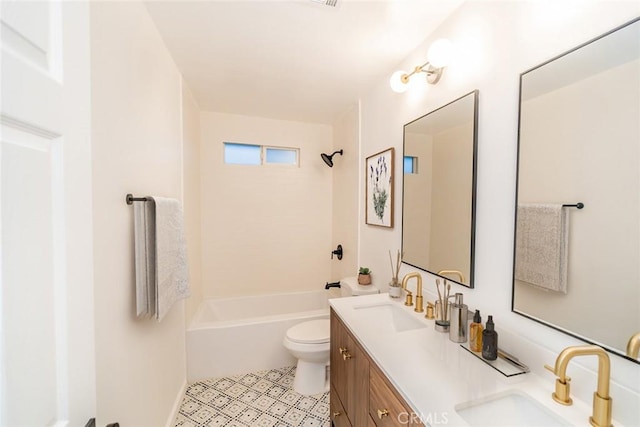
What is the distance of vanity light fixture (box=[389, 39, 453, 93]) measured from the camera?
127 centimetres

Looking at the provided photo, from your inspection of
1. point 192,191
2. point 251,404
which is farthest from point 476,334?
point 192,191

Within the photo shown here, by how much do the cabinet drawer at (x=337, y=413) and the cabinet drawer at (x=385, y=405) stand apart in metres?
0.39

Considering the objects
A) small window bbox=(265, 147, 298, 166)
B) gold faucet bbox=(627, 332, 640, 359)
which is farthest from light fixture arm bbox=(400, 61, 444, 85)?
small window bbox=(265, 147, 298, 166)

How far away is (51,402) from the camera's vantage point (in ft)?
1.61

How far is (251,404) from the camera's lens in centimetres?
193

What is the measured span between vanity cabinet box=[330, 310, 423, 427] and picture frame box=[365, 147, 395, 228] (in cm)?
85

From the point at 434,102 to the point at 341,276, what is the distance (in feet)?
6.74

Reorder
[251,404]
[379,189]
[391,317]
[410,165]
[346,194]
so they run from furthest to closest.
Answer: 1. [346,194]
2. [379,189]
3. [251,404]
4. [410,165]
5. [391,317]

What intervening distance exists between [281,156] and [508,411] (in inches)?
115

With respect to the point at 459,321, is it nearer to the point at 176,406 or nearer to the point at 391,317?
the point at 391,317

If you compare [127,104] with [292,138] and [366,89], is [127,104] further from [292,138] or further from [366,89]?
[292,138]

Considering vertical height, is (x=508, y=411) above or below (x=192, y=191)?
below

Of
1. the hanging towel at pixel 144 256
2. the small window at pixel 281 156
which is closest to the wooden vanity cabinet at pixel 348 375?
the hanging towel at pixel 144 256

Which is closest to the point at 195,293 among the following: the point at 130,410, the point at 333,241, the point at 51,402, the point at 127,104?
the point at 130,410
